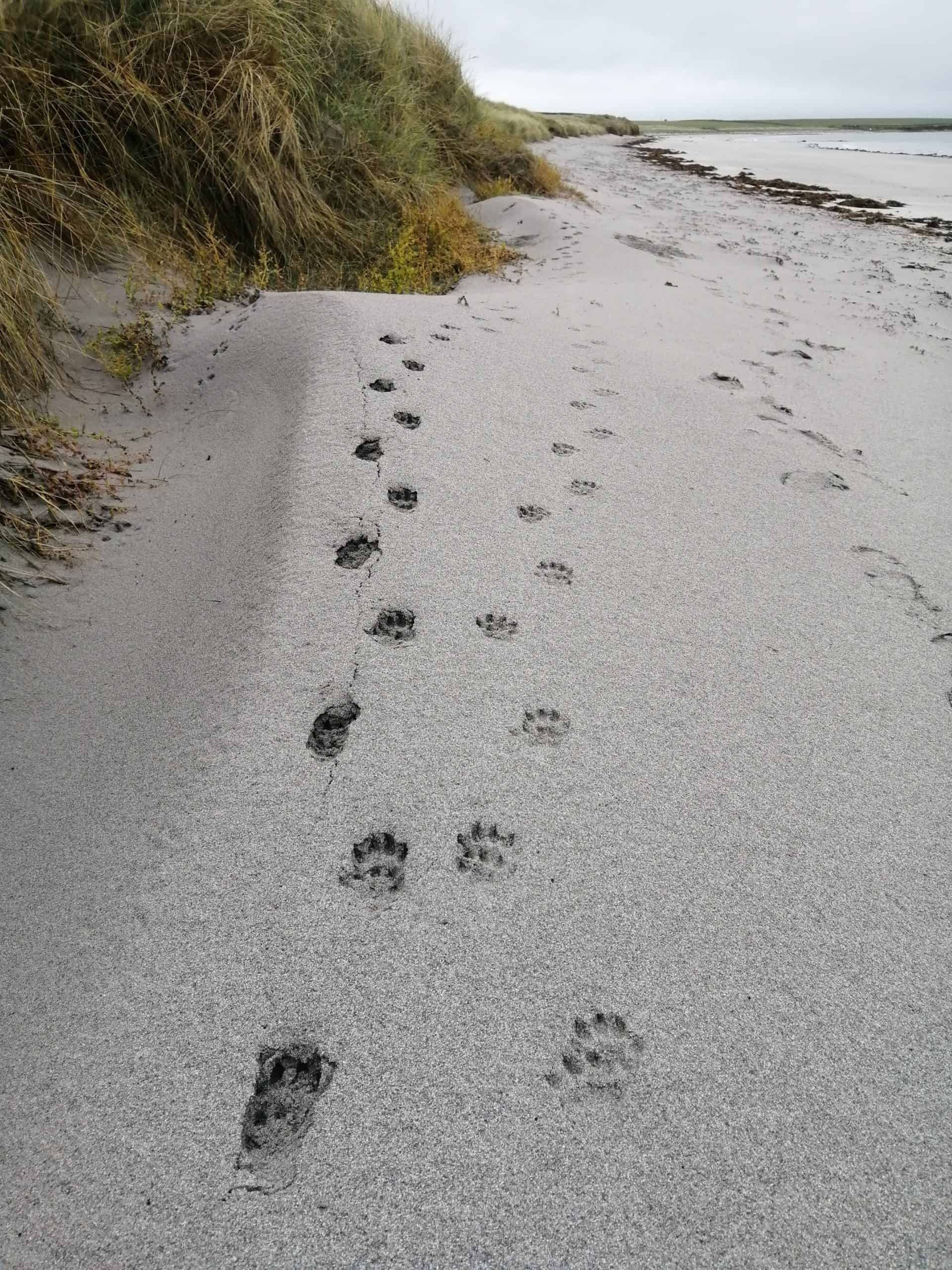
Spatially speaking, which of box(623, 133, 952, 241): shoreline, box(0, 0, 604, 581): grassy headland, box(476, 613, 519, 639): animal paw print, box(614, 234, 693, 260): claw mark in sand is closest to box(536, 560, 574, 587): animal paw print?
box(476, 613, 519, 639): animal paw print

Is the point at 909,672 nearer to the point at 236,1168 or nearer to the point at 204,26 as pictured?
the point at 236,1168

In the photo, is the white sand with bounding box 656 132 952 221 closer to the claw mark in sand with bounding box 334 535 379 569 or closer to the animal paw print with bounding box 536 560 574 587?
the animal paw print with bounding box 536 560 574 587

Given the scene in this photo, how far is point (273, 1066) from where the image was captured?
36.2 inches

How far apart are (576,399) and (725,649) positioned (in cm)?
120

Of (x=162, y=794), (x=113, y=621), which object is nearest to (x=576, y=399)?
(x=113, y=621)

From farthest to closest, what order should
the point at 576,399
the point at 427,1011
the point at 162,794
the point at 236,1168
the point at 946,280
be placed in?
the point at 946,280 < the point at 576,399 < the point at 162,794 < the point at 427,1011 < the point at 236,1168

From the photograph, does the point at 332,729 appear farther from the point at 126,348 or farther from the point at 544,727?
the point at 126,348

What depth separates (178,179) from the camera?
2854 mm

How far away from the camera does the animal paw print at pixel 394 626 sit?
1.49 m

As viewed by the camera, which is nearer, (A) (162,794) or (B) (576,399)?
(A) (162,794)

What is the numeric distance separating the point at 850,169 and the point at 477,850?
17.2 meters

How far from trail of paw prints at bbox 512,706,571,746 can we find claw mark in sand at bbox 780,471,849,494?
129 cm

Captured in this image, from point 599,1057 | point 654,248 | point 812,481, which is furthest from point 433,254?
point 599,1057

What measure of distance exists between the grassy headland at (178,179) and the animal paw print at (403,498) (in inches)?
33.8
